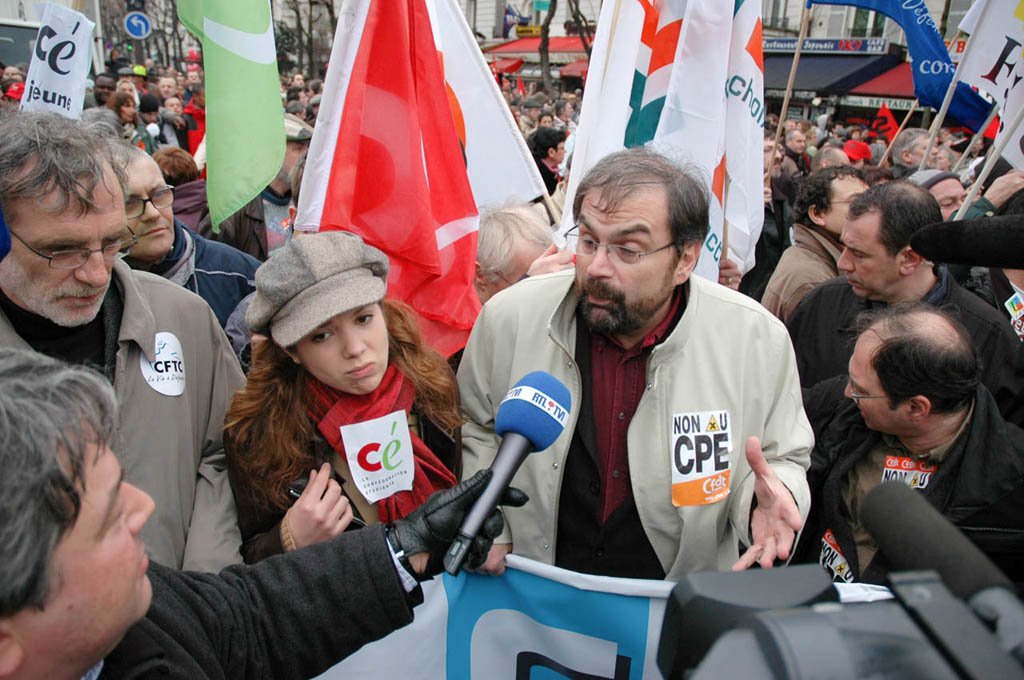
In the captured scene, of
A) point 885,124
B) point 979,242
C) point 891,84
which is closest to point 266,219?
point 979,242

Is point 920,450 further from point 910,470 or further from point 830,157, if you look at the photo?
point 830,157

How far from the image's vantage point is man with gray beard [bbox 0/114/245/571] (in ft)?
6.18

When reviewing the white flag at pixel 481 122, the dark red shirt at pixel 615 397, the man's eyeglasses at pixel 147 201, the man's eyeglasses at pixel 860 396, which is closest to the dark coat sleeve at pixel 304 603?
the dark red shirt at pixel 615 397

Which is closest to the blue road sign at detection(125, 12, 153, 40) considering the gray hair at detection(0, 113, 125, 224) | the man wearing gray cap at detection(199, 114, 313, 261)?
Result: the man wearing gray cap at detection(199, 114, 313, 261)

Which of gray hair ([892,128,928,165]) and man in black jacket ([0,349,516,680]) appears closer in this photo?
man in black jacket ([0,349,516,680])

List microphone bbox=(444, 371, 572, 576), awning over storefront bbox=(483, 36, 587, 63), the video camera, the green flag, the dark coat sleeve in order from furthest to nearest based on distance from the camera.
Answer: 1. awning over storefront bbox=(483, 36, 587, 63)
2. the green flag
3. the dark coat sleeve
4. microphone bbox=(444, 371, 572, 576)
5. the video camera

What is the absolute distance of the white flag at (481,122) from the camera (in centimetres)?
326

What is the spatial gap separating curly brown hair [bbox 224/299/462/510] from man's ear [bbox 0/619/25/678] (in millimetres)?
997

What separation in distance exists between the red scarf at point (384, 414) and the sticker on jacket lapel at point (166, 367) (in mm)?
374

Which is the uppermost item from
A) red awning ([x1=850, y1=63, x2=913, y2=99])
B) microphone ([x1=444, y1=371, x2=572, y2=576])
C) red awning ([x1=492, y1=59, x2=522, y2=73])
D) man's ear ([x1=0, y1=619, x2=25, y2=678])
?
man's ear ([x1=0, y1=619, x2=25, y2=678])

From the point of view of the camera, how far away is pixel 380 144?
9.57ft

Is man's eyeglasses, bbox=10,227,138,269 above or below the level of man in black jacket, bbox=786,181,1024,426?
above

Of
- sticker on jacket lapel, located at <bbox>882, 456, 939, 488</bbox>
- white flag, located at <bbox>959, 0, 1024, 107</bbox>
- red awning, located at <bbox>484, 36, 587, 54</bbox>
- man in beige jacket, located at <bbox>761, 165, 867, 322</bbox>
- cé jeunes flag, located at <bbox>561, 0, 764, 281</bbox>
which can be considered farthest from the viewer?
red awning, located at <bbox>484, 36, 587, 54</bbox>

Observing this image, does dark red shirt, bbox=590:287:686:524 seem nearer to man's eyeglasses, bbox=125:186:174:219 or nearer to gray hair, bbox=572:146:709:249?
gray hair, bbox=572:146:709:249
